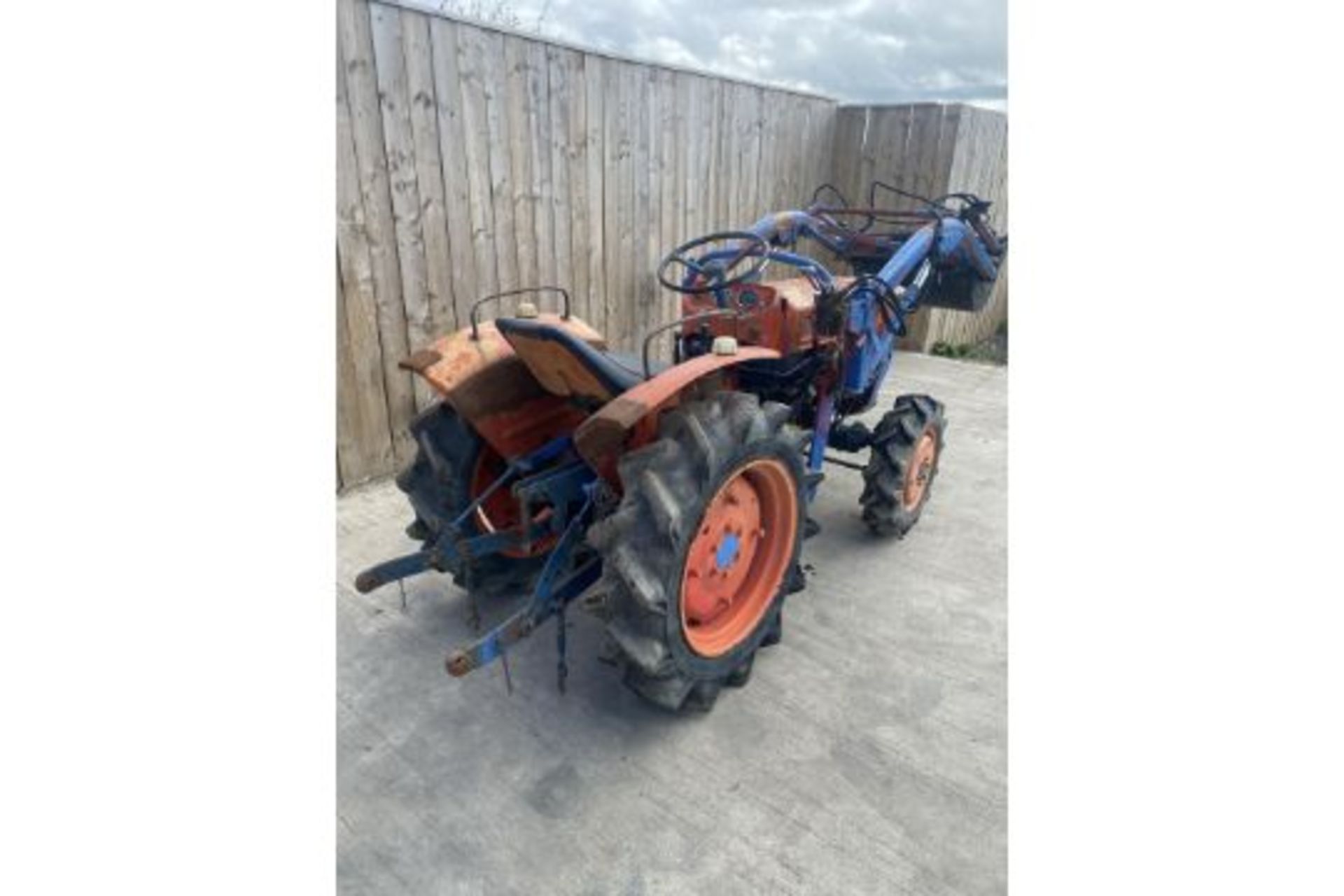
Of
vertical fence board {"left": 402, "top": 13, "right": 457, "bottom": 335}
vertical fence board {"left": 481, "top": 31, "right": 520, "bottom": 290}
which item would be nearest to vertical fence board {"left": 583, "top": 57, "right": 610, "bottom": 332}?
vertical fence board {"left": 481, "top": 31, "right": 520, "bottom": 290}

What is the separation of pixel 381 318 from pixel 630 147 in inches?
81.5

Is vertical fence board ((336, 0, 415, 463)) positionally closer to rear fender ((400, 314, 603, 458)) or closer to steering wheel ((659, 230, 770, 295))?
rear fender ((400, 314, 603, 458))

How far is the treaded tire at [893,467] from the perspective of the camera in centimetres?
335

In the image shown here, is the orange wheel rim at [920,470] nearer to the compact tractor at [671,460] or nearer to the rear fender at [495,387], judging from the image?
the compact tractor at [671,460]

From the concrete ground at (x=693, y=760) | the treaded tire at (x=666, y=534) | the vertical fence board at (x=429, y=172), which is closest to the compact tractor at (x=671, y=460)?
the treaded tire at (x=666, y=534)

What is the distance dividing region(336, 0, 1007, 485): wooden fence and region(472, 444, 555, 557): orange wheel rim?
1373mm

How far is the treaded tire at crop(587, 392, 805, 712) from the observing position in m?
2.05

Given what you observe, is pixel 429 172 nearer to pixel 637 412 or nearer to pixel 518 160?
pixel 518 160

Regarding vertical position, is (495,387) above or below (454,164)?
below

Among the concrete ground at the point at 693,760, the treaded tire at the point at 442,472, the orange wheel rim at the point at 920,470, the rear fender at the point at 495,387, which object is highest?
the rear fender at the point at 495,387

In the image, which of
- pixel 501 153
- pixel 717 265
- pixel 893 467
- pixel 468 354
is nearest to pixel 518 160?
pixel 501 153

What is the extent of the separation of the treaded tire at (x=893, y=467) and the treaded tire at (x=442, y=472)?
68.6 inches

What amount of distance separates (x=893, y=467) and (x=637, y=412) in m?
1.76

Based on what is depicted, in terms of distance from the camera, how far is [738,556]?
2.51 meters
